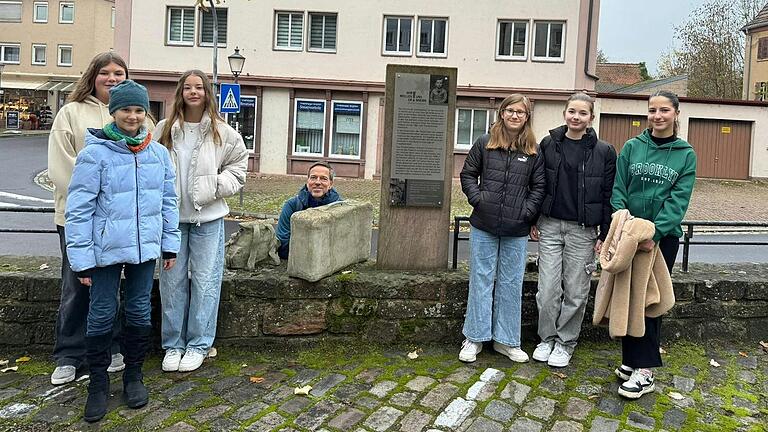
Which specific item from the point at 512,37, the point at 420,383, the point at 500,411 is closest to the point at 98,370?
the point at 420,383

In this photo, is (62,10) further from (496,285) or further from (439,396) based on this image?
(439,396)

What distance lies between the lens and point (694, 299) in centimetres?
526

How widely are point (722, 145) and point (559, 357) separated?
1087 inches

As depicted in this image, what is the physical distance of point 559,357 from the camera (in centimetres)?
472

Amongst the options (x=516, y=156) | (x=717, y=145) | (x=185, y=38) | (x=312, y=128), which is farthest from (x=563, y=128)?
(x=717, y=145)

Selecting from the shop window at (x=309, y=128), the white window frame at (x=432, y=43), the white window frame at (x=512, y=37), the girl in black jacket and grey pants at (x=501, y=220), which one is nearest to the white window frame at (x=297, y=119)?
the shop window at (x=309, y=128)

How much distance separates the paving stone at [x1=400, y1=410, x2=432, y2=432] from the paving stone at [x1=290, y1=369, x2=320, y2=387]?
787 mm

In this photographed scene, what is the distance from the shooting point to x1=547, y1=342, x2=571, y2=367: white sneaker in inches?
185

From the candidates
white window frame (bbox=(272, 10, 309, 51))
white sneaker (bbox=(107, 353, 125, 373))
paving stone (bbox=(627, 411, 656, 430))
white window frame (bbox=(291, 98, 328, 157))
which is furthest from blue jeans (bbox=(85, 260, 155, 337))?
white window frame (bbox=(272, 10, 309, 51))

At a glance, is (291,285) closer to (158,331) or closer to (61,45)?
(158,331)

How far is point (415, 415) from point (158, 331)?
2.06 metres

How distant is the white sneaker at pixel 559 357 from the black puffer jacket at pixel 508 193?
2.79 ft

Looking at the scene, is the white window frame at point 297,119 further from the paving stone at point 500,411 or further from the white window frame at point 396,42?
the paving stone at point 500,411

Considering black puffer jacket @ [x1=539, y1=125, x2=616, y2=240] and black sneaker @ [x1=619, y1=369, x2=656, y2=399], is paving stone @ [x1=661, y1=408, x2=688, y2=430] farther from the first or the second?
black puffer jacket @ [x1=539, y1=125, x2=616, y2=240]
